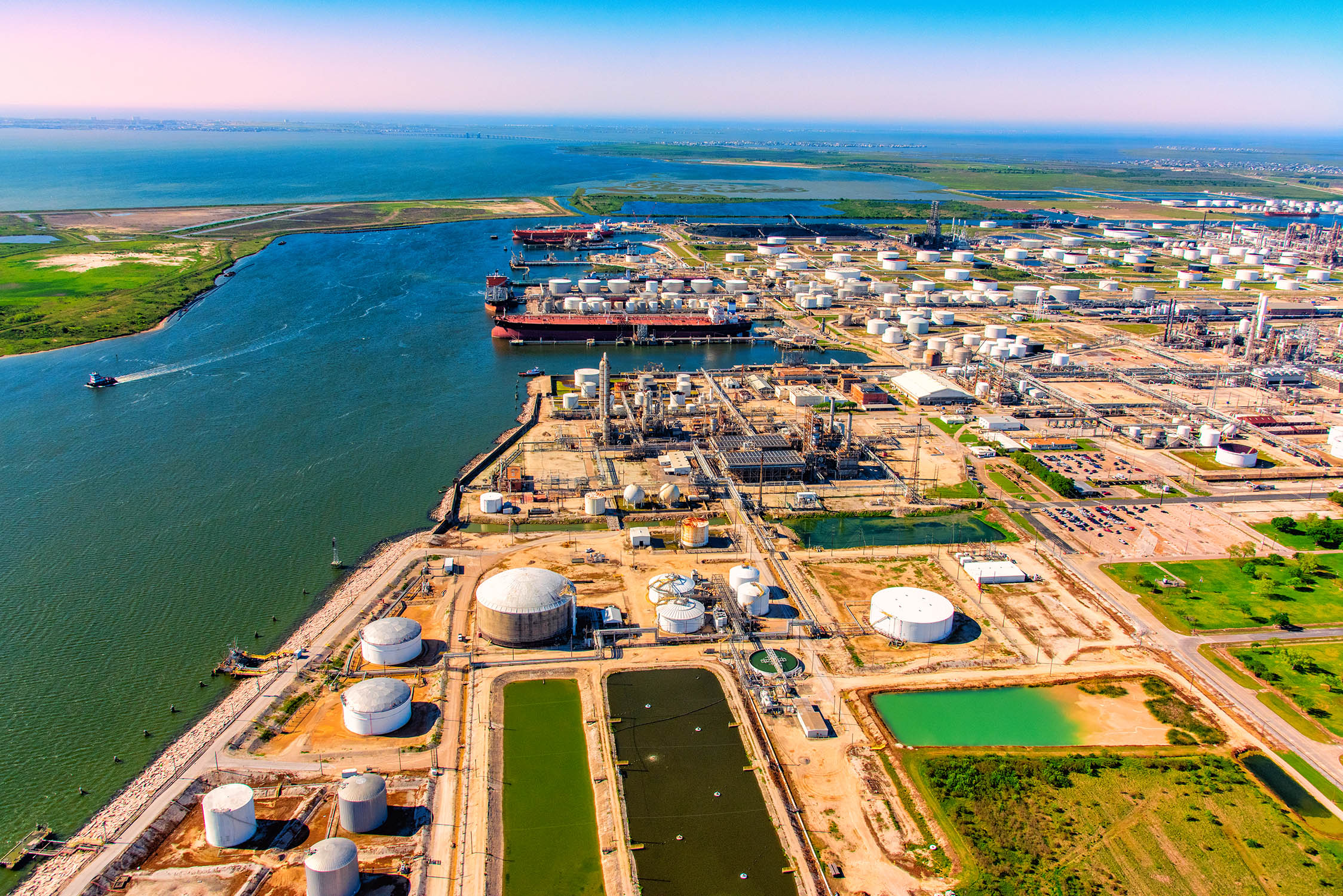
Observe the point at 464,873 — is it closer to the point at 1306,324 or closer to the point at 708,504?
the point at 708,504

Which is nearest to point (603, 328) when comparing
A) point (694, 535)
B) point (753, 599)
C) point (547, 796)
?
point (694, 535)

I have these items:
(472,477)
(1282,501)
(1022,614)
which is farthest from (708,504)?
(1282,501)

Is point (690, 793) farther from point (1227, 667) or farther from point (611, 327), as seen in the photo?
point (611, 327)

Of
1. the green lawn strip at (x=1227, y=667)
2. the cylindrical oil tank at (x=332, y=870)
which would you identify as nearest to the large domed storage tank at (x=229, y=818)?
the cylindrical oil tank at (x=332, y=870)

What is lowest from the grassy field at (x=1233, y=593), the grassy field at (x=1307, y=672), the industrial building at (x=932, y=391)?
the grassy field at (x=1307, y=672)

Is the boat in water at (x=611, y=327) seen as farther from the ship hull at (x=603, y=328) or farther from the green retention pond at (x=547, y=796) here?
the green retention pond at (x=547, y=796)
